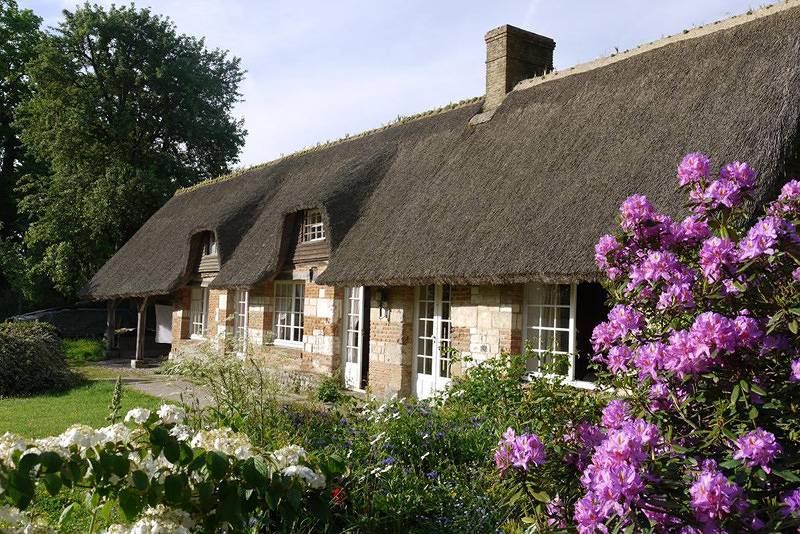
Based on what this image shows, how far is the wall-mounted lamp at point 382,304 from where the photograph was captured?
1093cm

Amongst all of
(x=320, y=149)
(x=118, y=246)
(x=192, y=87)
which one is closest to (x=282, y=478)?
(x=320, y=149)

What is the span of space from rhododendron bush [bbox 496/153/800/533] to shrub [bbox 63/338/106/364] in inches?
752

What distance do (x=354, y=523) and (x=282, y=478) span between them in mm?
1494

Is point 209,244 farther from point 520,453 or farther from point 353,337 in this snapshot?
point 520,453

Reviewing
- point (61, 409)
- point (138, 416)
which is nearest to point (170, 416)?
point (138, 416)

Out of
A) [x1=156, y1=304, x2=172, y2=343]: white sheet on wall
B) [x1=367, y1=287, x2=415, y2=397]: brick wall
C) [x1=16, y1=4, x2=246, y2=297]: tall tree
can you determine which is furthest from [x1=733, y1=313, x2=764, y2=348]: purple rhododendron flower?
[x1=16, y1=4, x2=246, y2=297]: tall tree

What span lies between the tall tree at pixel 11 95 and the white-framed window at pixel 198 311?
13728 mm

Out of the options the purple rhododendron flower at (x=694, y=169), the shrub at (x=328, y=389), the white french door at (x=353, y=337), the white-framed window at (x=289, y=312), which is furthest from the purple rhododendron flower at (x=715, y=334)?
the white-framed window at (x=289, y=312)

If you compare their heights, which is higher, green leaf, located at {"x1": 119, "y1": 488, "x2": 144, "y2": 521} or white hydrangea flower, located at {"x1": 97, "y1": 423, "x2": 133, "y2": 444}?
white hydrangea flower, located at {"x1": 97, "y1": 423, "x2": 133, "y2": 444}

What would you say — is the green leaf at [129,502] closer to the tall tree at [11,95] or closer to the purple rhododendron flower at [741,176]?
the purple rhododendron flower at [741,176]

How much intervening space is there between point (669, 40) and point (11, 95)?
29080 mm

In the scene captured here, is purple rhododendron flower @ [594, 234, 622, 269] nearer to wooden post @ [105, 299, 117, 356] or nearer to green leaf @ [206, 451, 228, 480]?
green leaf @ [206, 451, 228, 480]

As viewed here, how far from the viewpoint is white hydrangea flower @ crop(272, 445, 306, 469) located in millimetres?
2773

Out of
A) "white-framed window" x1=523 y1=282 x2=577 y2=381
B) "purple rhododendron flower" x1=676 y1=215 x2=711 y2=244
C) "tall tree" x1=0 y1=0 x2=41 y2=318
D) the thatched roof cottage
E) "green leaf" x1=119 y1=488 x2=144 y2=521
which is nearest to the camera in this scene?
"green leaf" x1=119 y1=488 x2=144 y2=521
